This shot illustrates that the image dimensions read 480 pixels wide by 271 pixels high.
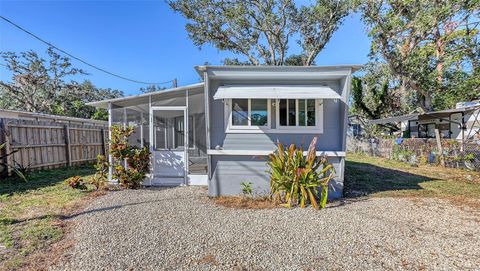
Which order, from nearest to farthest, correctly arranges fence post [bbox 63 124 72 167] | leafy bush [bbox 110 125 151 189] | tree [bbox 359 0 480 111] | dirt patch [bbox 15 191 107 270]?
dirt patch [bbox 15 191 107 270], leafy bush [bbox 110 125 151 189], fence post [bbox 63 124 72 167], tree [bbox 359 0 480 111]

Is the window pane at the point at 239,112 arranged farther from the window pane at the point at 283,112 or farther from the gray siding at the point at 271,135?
the window pane at the point at 283,112

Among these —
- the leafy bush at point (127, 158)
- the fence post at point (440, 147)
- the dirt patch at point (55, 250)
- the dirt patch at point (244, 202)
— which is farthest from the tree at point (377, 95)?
the dirt patch at point (55, 250)

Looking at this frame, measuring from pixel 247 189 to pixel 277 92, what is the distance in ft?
A: 9.43

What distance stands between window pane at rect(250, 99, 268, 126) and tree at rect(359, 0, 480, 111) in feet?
44.3

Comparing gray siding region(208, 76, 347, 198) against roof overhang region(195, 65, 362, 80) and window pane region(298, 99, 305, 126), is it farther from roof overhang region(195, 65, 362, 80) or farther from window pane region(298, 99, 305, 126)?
window pane region(298, 99, 305, 126)

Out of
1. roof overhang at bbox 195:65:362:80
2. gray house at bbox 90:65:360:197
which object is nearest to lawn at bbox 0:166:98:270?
gray house at bbox 90:65:360:197

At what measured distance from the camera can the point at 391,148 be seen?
56.4 ft

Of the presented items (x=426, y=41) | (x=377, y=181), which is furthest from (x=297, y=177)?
(x=426, y=41)

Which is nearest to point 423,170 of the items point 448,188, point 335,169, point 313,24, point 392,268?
point 448,188

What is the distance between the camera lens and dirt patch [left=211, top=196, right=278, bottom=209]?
6504 millimetres

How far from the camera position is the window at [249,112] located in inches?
291

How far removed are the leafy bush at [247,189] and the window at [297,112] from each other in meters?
2.00

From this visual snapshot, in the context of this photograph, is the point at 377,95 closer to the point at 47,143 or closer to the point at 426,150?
the point at 426,150

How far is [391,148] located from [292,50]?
36.7 feet
